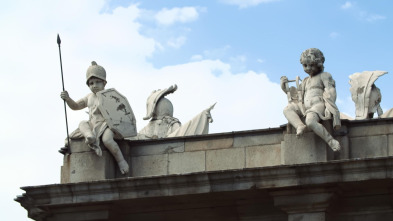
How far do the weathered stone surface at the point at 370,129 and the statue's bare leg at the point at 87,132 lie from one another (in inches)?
233

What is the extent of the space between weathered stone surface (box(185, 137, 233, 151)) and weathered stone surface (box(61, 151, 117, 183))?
182 cm

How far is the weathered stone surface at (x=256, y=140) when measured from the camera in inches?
1233

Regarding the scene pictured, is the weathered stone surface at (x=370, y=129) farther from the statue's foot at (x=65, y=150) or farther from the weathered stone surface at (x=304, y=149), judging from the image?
the statue's foot at (x=65, y=150)

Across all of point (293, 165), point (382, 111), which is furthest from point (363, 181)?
point (382, 111)

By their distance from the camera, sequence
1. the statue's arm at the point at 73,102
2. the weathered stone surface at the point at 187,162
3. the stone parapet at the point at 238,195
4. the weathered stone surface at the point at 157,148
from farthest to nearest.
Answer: the statue's arm at the point at 73,102
the weathered stone surface at the point at 157,148
the weathered stone surface at the point at 187,162
the stone parapet at the point at 238,195

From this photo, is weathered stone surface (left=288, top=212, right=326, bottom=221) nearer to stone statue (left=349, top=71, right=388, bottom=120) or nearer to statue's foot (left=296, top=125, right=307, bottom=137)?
statue's foot (left=296, top=125, right=307, bottom=137)

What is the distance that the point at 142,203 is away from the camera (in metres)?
31.1

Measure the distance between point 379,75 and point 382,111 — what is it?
2.84ft

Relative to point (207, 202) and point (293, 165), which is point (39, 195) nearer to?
point (207, 202)

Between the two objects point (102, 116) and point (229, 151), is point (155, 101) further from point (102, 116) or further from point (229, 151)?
point (229, 151)

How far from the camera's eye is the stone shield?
32.2 metres

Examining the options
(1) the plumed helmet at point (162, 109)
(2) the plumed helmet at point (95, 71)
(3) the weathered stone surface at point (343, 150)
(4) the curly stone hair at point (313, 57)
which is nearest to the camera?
(3) the weathered stone surface at point (343, 150)

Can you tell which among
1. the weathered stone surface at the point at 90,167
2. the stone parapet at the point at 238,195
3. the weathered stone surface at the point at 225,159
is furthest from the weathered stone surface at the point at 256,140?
the weathered stone surface at the point at 90,167

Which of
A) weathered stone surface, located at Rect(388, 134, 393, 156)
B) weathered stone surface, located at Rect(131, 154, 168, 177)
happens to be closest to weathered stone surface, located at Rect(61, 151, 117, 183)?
weathered stone surface, located at Rect(131, 154, 168, 177)
